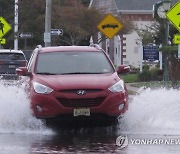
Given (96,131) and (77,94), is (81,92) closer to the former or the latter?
(77,94)

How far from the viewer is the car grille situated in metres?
13.9

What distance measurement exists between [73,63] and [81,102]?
168 cm

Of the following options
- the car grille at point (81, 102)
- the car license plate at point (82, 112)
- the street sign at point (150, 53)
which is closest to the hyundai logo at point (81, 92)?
the car grille at point (81, 102)

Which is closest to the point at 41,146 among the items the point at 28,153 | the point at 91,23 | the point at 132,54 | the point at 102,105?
the point at 28,153

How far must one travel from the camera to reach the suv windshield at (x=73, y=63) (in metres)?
15.2

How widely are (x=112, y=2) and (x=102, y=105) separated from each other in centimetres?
4607

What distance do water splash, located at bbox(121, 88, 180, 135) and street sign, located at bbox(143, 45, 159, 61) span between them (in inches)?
939

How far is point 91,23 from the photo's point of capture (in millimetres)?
50031

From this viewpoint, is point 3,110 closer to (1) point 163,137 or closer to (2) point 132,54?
(1) point 163,137

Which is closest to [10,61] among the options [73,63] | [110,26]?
[110,26]

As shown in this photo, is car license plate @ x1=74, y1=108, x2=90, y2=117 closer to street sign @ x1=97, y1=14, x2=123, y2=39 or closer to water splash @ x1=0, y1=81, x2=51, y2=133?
water splash @ x1=0, y1=81, x2=51, y2=133

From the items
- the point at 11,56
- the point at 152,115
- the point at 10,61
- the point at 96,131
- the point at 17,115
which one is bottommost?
the point at 10,61

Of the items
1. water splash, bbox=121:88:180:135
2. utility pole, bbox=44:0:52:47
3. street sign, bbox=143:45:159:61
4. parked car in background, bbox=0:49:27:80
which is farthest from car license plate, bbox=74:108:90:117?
street sign, bbox=143:45:159:61

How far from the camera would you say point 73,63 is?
A: 1542cm
